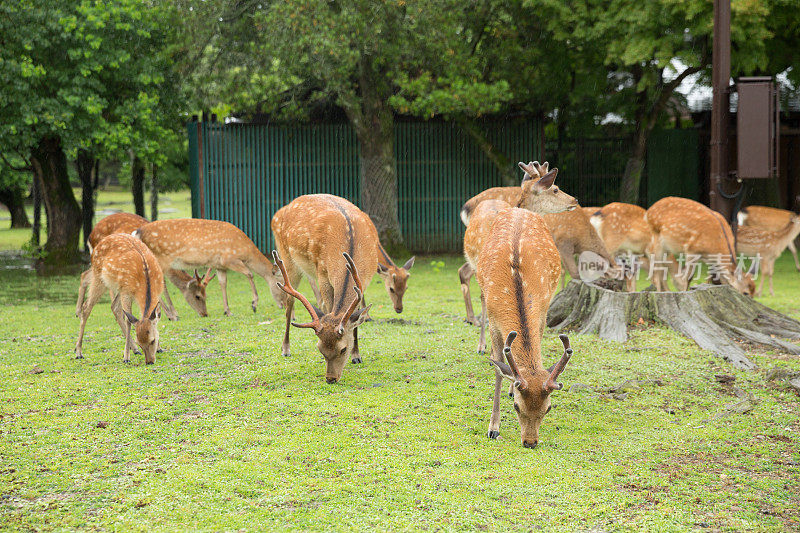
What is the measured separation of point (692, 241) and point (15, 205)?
29.6m

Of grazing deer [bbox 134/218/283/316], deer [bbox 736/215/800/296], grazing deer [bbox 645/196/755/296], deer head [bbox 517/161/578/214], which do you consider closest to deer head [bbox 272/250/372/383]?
deer head [bbox 517/161/578/214]

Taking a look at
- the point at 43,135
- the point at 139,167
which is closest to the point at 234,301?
the point at 43,135

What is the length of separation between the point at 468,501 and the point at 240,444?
1531mm

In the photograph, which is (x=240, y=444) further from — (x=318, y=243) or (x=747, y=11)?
(x=747, y=11)

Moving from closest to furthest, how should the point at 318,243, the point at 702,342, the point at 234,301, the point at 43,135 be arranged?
the point at 318,243 → the point at 702,342 → the point at 234,301 → the point at 43,135

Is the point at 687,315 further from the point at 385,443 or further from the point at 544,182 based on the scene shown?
the point at 385,443

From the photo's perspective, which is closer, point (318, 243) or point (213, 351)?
point (318, 243)

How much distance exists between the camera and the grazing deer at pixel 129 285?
21.9ft

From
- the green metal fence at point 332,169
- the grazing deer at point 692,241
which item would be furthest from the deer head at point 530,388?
the green metal fence at point 332,169

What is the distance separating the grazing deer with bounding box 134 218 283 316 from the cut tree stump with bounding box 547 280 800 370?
367 centimetres

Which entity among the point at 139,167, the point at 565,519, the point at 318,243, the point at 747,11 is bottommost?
the point at 565,519

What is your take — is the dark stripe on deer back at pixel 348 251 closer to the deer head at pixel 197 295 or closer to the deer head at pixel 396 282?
the deer head at pixel 396 282

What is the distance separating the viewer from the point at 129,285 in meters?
6.97

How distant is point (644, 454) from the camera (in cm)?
433
